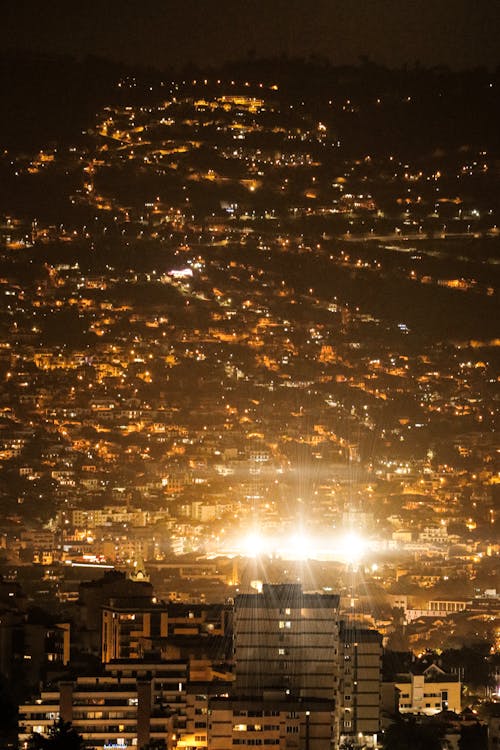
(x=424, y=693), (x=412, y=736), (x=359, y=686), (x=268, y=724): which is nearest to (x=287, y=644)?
(x=359, y=686)

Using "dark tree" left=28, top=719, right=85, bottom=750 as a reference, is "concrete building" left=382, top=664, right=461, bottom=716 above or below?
above

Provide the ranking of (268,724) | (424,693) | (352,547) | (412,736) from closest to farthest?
(268,724)
(412,736)
(424,693)
(352,547)

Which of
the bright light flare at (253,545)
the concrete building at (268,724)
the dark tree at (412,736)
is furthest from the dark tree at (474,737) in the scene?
the bright light flare at (253,545)

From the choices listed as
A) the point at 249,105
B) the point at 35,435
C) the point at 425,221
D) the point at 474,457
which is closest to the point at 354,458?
the point at 474,457

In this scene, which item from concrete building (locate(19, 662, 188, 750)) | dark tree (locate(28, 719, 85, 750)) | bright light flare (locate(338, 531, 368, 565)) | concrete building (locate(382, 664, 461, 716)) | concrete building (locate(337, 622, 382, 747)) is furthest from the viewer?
bright light flare (locate(338, 531, 368, 565))

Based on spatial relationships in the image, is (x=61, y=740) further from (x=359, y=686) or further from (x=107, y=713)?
(x=359, y=686)

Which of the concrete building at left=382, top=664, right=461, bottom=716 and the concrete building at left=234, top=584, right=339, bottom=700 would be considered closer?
the concrete building at left=234, top=584, right=339, bottom=700

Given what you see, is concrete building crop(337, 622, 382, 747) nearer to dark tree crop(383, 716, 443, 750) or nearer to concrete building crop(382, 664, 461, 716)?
dark tree crop(383, 716, 443, 750)

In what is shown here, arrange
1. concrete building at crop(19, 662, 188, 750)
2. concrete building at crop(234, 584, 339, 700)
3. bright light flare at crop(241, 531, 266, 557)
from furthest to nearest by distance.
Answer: bright light flare at crop(241, 531, 266, 557)
concrete building at crop(234, 584, 339, 700)
concrete building at crop(19, 662, 188, 750)

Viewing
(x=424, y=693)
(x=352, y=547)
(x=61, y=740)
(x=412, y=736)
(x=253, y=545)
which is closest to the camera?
(x=61, y=740)

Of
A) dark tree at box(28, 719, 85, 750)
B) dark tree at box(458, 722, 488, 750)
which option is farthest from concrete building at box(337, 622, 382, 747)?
dark tree at box(28, 719, 85, 750)

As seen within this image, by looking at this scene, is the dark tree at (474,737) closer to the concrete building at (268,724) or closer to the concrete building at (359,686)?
the concrete building at (359,686)

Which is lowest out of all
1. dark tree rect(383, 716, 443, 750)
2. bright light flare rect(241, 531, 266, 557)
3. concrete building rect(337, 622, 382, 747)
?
dark tree rect(383, 716, 443, 750)
